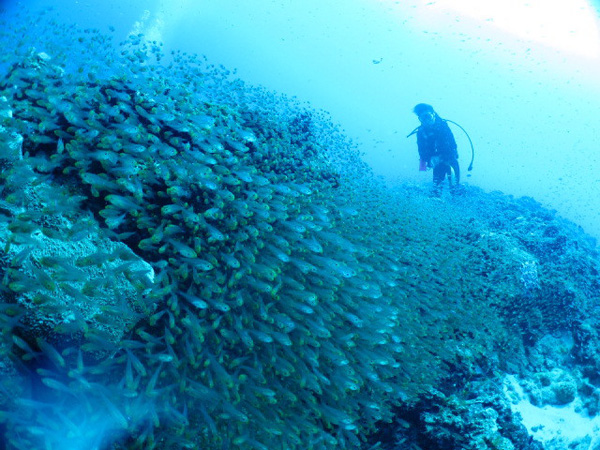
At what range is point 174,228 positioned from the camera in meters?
4.40

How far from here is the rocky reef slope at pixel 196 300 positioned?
133 inches

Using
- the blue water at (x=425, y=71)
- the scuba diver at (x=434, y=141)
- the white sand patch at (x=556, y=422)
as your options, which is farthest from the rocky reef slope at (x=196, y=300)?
the blue water at (x=425, y=71)

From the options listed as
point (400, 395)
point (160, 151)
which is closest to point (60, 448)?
point (160, 151)

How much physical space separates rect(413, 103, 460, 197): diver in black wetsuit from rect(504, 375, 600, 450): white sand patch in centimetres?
914

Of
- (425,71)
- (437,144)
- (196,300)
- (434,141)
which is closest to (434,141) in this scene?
(434,141)

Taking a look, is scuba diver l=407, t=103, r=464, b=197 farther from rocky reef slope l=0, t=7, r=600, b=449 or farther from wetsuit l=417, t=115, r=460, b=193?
rocky reef slope l=0, t=7, r=600, b=449

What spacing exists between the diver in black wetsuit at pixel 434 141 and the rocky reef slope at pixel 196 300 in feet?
26.5

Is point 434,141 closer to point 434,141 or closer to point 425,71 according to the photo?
point 434,141

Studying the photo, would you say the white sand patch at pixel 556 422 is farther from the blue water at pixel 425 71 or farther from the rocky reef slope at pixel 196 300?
the blue water at pixel 425 71

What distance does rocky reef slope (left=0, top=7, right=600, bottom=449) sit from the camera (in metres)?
3.39

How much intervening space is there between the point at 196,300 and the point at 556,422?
6.90 metres

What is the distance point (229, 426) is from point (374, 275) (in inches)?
105

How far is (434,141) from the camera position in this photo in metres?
14.7

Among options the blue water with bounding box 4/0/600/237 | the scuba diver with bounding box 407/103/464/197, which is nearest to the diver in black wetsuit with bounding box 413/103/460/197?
the scuba diver with bounding box 407/103/464/197
